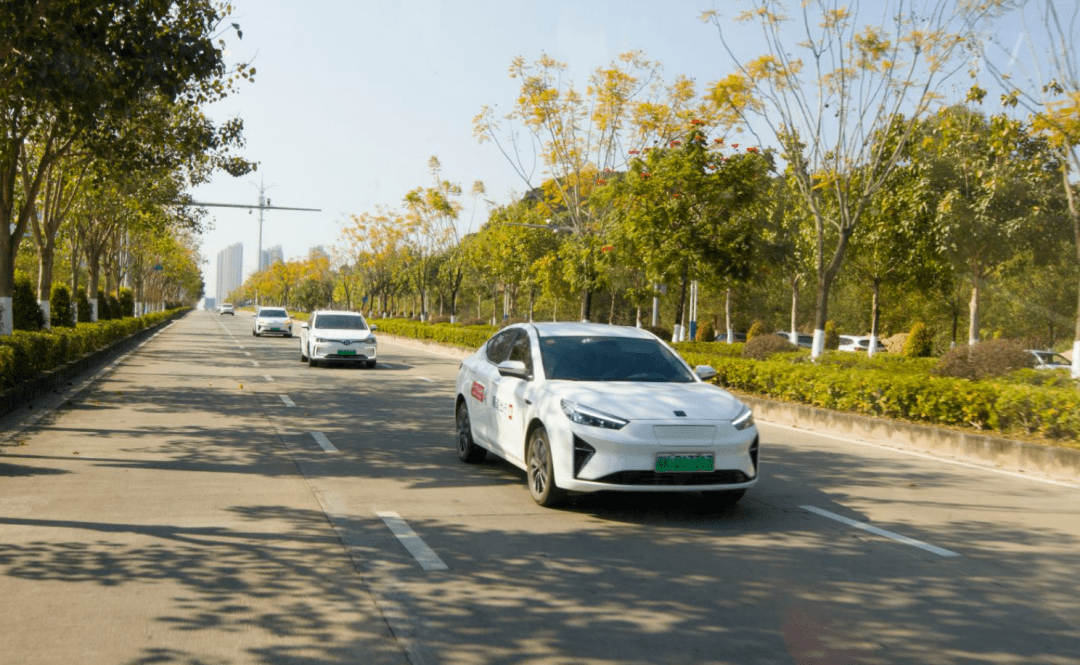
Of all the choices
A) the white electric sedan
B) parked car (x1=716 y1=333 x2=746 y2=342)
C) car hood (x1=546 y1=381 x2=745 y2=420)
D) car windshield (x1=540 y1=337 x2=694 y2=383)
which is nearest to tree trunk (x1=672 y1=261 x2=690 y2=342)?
the white electric sedan

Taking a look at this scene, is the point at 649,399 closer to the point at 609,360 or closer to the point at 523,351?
the point at 609,360

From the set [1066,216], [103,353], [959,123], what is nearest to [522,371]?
[103,353]

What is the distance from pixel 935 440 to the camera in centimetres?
1193

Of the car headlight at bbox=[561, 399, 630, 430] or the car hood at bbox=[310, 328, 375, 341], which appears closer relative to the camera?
the car headlight at bbox=[561, 399, 630, 430]

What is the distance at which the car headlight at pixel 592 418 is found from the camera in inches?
276

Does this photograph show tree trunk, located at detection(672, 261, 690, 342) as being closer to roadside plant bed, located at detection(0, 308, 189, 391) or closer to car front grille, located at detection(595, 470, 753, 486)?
roadside plant bed, located at detection(0, 308, 189, 391)

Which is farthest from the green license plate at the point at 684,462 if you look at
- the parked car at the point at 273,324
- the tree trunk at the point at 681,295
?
the parked car at the point at 273,324

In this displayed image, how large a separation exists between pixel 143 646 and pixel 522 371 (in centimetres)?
424

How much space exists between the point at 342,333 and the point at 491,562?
19.8 metres

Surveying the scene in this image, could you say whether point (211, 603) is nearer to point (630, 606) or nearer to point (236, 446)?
point (630, 606)

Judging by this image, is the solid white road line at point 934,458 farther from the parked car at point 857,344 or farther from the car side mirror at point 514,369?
the parked car at point 857,344

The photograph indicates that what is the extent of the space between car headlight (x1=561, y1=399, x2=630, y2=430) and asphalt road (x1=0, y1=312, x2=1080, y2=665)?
2.36ft

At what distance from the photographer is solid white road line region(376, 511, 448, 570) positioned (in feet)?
19.1

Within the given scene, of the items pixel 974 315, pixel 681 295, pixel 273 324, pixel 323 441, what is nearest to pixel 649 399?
pixel 323 441
